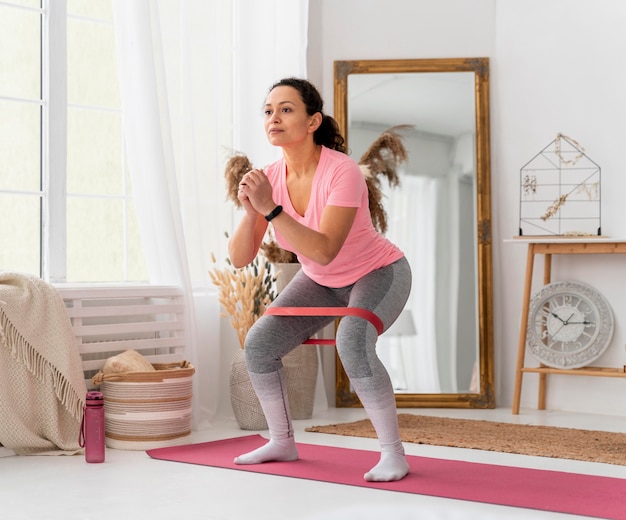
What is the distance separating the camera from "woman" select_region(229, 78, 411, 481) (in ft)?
9.14

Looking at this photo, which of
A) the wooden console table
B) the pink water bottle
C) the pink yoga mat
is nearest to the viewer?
the pink yoga mat

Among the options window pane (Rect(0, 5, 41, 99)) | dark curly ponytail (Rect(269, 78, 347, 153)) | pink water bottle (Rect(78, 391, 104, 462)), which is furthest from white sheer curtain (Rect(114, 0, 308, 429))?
dark curly ponytail (Rect(269, 78, 347, 153))

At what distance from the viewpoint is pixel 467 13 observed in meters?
4.89

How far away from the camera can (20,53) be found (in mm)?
3865

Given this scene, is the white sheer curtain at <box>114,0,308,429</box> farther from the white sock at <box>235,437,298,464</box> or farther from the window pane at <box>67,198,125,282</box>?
the white sock at <box>235,437,298,464</box>

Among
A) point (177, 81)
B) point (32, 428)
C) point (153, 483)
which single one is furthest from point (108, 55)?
point (153, 483)

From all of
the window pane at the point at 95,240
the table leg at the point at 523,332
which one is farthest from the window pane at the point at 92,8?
the table leg at the point at 523,332

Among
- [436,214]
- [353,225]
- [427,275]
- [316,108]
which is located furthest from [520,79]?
[353,225]

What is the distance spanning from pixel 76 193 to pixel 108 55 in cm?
65

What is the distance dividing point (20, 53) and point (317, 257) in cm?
187

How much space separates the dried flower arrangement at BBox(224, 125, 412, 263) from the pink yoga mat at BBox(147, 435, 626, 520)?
116 centimetres

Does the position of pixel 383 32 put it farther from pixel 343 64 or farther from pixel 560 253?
pixel 560 253

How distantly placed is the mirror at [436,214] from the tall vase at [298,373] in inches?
16.0

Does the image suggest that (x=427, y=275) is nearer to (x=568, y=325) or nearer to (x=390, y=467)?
(x=568, y=325)
